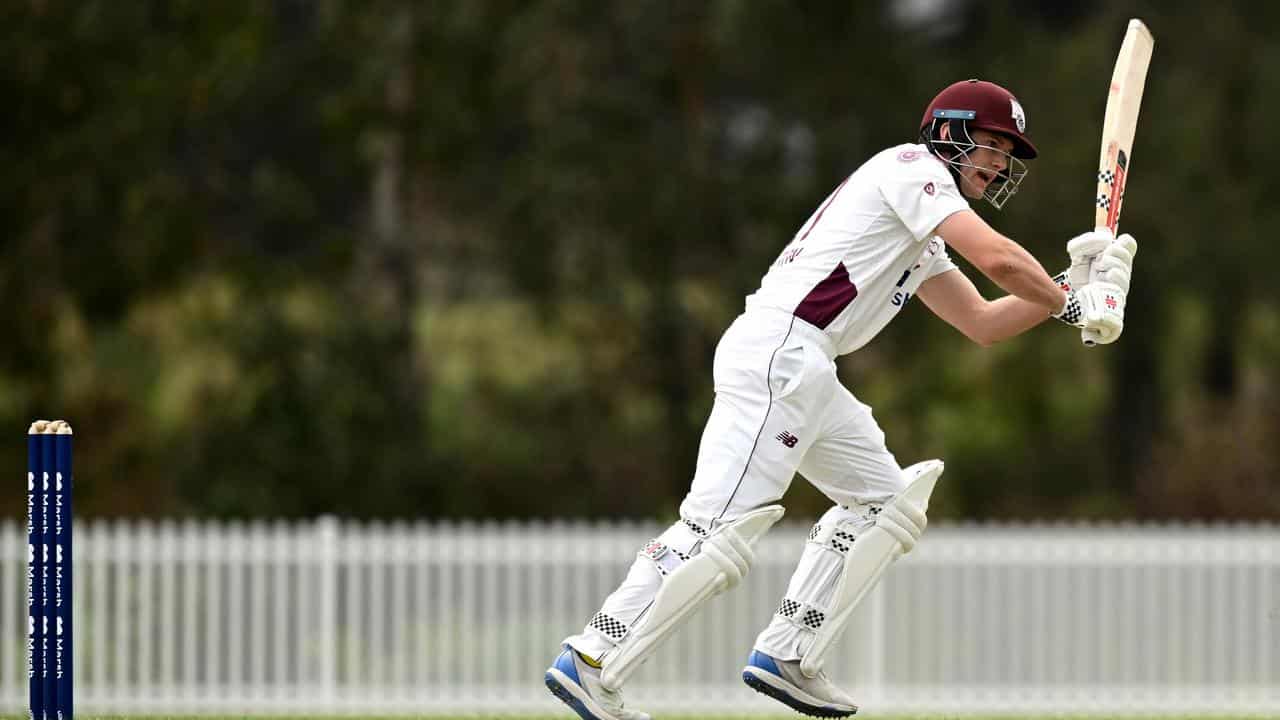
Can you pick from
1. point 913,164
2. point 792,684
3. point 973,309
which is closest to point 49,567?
point 792,684

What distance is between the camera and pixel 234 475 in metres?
16.2

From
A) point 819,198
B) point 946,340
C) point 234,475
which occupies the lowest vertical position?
point 234,475

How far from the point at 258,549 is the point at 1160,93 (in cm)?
1123

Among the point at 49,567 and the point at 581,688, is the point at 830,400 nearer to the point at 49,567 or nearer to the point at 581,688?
the point at 581,688

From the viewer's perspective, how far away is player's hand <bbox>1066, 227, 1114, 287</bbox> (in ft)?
18.8

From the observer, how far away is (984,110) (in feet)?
18.2

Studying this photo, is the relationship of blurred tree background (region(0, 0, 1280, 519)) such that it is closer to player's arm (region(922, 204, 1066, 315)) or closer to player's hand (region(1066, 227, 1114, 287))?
player's hand (region(1066, 227, 1114, 287))

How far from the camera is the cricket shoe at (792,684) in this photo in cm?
566

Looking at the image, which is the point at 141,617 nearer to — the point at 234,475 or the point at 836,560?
the point at 234,475

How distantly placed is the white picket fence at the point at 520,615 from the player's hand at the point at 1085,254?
6.19 m

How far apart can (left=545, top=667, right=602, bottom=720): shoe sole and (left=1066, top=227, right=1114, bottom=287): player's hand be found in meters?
1.96

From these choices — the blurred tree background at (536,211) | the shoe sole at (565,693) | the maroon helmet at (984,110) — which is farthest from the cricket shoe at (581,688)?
the blurred tree background at (536,211)

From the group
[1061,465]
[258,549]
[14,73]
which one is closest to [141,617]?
[258,549]

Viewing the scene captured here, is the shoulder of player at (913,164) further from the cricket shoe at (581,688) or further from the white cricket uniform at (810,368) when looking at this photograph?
the cricket shoe at (581,688)
